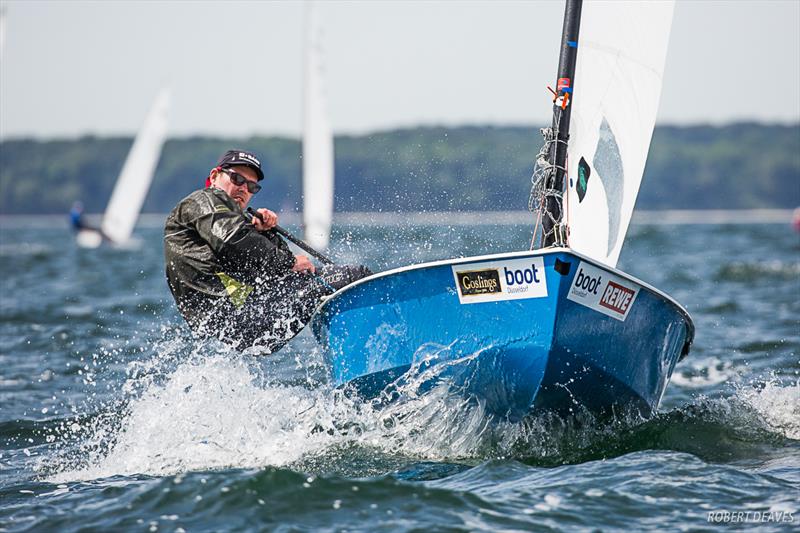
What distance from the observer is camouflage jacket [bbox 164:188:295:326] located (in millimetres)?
7066

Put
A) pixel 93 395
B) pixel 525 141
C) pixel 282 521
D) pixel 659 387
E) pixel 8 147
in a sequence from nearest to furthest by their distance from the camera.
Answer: pixel 282 521 < pixel 659 387 < pixel 93 395 < pixel 525 141 < pixel 8 147

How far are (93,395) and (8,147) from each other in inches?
5413

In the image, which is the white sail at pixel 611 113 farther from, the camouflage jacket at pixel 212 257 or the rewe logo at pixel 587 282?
the camouflage jacket at pixel 212 257

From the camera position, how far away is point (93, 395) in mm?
9867

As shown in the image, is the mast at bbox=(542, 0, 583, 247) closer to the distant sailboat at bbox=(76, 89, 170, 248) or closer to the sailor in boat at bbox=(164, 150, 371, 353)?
the sailor in boat at bbox=(164, 150, 371, 353)

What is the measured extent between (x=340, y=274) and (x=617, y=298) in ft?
6.23

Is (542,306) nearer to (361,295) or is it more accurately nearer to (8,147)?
(361,295)

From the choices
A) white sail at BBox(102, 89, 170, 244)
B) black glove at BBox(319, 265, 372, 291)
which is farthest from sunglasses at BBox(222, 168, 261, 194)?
white sail at BBox(102, 89, 170, 244)

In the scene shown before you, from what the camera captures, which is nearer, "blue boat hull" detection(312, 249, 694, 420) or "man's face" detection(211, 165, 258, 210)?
"blue boat hull" detection(312, 249, 694, 420)

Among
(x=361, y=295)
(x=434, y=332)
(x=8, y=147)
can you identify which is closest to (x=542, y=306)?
(x=434, y=332)

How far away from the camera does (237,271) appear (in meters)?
7.19

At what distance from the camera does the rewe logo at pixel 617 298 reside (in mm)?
6508

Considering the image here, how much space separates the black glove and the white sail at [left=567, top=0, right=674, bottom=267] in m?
1.47

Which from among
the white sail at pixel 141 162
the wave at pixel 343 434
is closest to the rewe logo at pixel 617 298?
the wave at pixel 343 434
